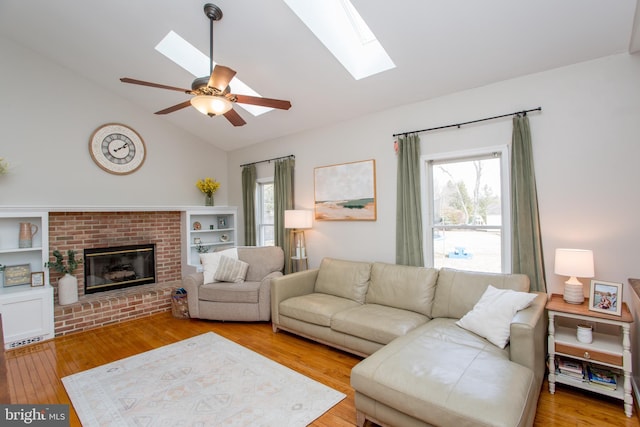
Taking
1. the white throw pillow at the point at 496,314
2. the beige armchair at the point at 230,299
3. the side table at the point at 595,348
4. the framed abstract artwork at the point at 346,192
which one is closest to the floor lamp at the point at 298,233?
the framed abstract artwork at the point at 346,192

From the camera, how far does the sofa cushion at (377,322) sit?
2725 millimetres

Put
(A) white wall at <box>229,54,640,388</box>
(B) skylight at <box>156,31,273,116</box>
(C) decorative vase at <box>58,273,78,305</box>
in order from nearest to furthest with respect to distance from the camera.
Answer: (A) white wall at <box>229,54,640,388</box>
(B) skylight at <box>156,31,273,116</box>
(C) decorative vase at <box>58,273,78,305</box>

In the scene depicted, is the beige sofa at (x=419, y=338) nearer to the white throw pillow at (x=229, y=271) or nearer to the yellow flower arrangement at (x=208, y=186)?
the white throw pillow at (x=229, y=271)

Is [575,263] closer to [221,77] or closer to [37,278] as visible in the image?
[221,77]

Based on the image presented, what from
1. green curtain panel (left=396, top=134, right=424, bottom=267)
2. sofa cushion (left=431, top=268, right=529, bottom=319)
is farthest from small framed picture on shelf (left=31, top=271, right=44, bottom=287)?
sofa cushion (left=431, top=268, right=529, bottom=319)

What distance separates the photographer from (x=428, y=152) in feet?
11.5

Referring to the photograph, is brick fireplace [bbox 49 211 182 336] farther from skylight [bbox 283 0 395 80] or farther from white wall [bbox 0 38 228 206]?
skylight [bbox 283 0 395 80]

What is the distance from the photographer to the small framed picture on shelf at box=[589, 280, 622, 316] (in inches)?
90.3

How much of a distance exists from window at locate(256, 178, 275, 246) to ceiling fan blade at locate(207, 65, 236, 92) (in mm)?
3005

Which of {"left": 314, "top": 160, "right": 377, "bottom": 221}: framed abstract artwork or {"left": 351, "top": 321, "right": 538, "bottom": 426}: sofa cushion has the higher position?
{"left": 314, "top": 160, "right": 377, "bottom": 221}: framed abstract artwork

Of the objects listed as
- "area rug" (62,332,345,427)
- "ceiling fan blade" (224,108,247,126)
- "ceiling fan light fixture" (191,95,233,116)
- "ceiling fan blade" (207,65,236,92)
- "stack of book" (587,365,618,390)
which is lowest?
"area rug" (62,332,345,427)

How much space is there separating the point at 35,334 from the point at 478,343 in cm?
457

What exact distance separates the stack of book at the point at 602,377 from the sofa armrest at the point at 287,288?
2738mm

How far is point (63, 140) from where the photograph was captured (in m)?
4.23
